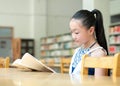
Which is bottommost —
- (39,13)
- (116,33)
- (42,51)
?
(42,51)

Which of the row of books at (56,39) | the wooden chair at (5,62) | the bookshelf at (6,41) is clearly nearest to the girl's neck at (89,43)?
the wooden chair at (5,62)

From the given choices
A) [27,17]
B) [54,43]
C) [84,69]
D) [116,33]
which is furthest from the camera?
[27,17]

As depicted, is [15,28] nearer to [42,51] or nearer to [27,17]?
[27,17]

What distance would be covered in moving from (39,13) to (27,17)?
1.75 feet

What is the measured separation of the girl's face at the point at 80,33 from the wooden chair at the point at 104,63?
0.24m

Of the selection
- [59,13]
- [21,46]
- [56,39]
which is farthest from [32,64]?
[59,13]

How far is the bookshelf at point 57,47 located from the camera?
417 inches

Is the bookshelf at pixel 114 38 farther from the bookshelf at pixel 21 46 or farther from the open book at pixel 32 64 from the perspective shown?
the open book at pixel 32 64

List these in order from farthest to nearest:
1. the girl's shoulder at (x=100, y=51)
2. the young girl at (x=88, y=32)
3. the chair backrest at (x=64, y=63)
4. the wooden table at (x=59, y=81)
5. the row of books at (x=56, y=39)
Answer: the row of books at (x=56, y=39) → the chair backrest at (x=64, y=63) → the young girl at (x=88, y=32) → the girl's shoulder at (x=100, y=51) → the wooden table at (x=59, y=81)

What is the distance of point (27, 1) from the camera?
12.3 metres

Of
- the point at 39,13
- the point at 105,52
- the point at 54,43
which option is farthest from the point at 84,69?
the point at 39,13

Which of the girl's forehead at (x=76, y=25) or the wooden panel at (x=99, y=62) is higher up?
the girl's forehead at (x=76, y=25)

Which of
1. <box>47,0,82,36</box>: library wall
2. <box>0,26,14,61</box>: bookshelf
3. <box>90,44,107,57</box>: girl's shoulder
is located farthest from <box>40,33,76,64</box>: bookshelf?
<box>90,44,107,57</box>: girl's shoulder

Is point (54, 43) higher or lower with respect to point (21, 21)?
lower
